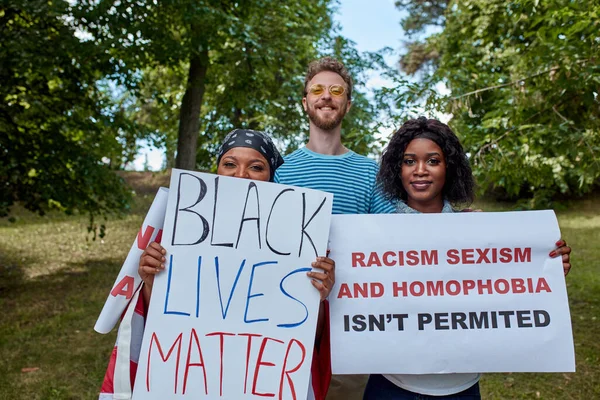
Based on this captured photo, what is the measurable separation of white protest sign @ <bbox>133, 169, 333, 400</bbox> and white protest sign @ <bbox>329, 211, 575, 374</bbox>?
0.56ft

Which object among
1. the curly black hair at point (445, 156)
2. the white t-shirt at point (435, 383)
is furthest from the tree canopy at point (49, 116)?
the white t-shirt at point (435, 383)

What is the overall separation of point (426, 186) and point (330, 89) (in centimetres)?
71

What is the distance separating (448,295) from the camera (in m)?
2.07

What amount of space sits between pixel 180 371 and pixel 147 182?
2154 centimetres

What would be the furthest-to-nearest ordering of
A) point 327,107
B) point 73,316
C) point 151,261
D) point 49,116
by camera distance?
1. point 49,116
2. point 73,316
3. point 327,107
4. point 151,261

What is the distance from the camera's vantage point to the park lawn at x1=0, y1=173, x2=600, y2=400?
15.7ft

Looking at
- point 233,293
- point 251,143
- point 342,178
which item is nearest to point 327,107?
point 342,178

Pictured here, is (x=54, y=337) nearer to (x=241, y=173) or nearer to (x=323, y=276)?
(x=241, y=173)

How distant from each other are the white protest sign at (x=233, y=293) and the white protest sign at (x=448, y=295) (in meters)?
0.17

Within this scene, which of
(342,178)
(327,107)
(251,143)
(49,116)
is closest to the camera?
(251,143)

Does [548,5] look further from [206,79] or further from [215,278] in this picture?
[206,79]

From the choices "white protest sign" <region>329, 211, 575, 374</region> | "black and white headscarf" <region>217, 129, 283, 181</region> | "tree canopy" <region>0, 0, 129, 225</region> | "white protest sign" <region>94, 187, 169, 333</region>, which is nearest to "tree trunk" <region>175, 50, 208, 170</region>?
"tree canopy" <region>0, 0, 129, 225</region>

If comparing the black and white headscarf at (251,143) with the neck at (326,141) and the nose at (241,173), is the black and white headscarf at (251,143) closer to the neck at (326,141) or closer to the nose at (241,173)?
the nose at (241,173)

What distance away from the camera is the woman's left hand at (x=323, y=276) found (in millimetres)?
1930
